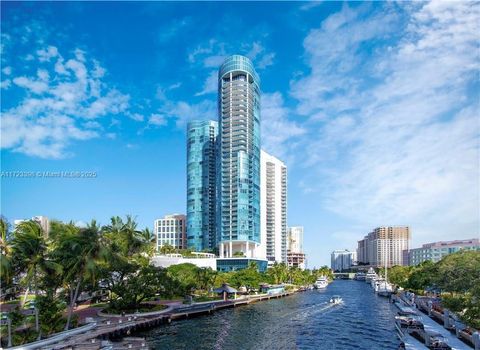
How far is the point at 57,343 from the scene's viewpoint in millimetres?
49406

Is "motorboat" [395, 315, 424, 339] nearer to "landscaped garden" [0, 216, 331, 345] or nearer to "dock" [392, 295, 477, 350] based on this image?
"dock" [392, 295, 477, 350]

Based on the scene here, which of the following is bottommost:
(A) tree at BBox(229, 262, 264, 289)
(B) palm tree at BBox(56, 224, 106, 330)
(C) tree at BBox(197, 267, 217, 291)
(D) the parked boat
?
(D) the parked boat

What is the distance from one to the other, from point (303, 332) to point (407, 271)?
14156 cm

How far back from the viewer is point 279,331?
73500 millimetres

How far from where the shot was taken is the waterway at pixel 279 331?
62250 mm

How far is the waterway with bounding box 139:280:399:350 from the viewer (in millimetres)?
62250

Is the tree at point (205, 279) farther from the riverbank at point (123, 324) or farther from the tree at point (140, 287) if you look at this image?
the tree at point (140, 287)

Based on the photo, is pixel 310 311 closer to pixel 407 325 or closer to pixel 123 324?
pixel 407 325

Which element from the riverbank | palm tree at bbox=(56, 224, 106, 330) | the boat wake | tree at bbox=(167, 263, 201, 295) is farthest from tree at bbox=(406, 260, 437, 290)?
palm tree at bbox=(56, 224, 106, 330)

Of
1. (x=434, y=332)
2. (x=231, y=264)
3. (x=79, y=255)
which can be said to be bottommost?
(x=231, y=264)

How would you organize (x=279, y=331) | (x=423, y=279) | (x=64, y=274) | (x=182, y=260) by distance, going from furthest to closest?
(x=182, y=260) < (x=423, y=279) < (x=279, y=331) < (x=64, y=274)

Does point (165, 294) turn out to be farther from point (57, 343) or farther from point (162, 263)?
point (162, 263)

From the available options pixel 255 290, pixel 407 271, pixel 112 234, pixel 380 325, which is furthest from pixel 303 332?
pixel 407 271

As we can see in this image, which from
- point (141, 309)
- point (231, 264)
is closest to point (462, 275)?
point (141, 309)
